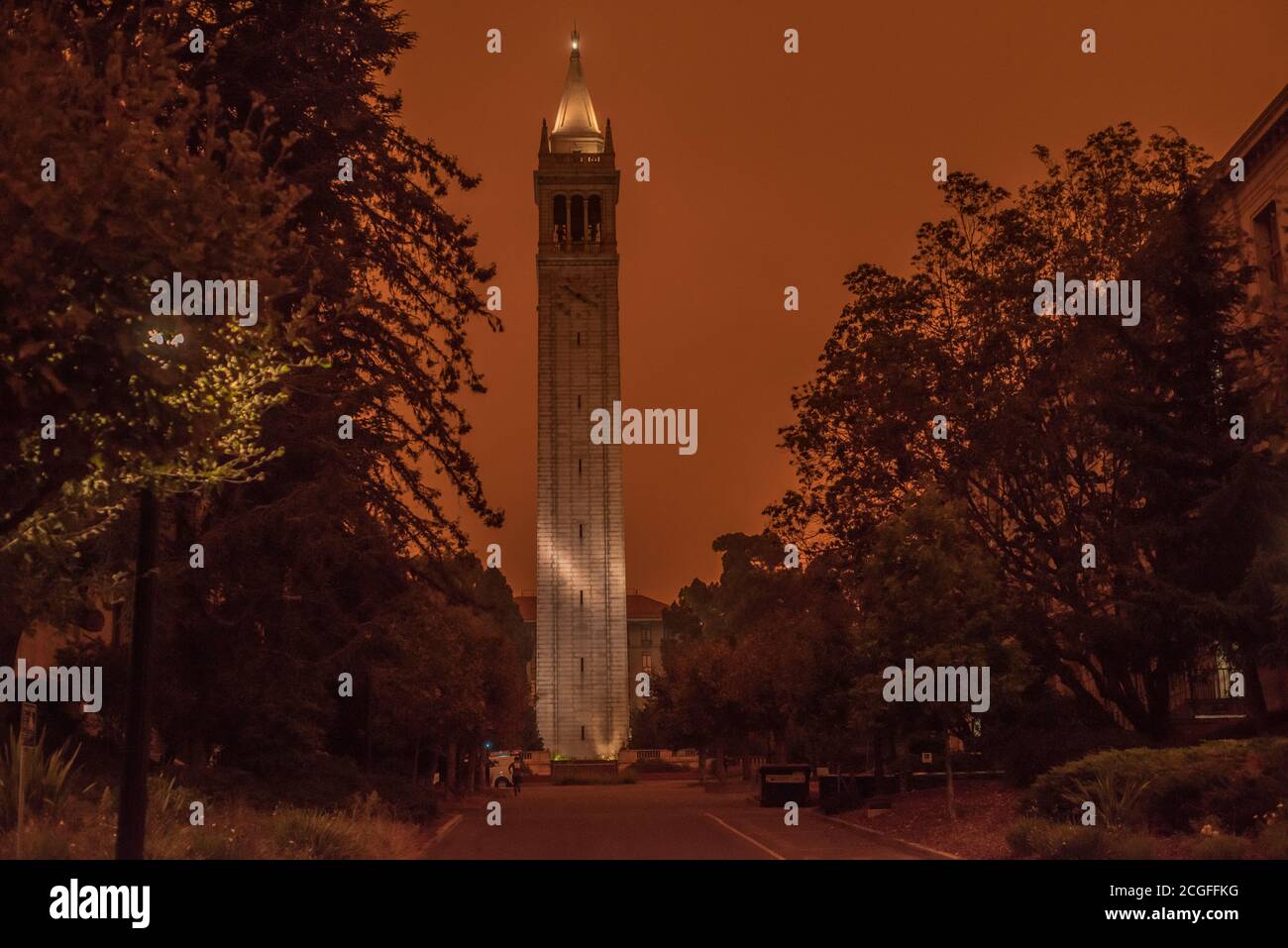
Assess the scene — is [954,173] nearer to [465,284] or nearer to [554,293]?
[465,284]

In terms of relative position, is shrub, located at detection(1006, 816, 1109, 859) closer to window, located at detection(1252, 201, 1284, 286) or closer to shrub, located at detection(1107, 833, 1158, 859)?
shrub, located at detection(1107, 833, 1158, 859)

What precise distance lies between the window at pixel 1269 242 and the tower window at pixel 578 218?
71130mm

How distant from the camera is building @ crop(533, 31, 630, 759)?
9838cm

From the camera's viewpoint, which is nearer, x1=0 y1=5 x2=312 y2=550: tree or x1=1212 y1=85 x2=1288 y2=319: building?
x1=0 y1=5 x2=312 y2=550: tree

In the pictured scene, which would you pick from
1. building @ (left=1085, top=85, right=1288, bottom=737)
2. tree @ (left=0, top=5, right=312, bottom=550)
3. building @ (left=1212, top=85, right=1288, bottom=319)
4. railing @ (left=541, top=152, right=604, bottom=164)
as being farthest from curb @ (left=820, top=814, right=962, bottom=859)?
railing @ (left=541, top=152, right=604, bottom=164)

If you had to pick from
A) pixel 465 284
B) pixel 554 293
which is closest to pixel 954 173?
pixel 465 284

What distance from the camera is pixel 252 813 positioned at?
23.6 meters

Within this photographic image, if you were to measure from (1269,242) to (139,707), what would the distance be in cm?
3588

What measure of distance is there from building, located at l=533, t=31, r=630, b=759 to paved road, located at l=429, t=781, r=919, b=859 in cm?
4698

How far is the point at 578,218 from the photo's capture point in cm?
10950

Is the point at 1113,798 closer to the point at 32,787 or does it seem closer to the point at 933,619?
the point at 933,619

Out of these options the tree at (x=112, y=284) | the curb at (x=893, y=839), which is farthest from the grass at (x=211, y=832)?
the curb at (x=893, y=839)

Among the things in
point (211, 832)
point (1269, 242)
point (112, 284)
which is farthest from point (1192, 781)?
point (1269, 242)

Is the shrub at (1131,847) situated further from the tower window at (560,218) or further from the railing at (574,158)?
the railing at (574,158)
